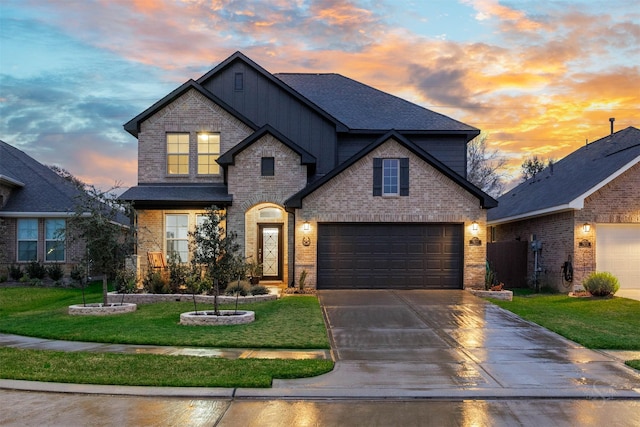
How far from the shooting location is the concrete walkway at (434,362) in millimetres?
7465

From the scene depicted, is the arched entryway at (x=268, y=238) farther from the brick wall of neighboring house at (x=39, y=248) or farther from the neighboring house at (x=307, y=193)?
the brick wall of neighboring house at (x=39, y=248)

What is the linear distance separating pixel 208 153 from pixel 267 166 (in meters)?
2.82

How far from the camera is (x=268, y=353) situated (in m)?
9.84

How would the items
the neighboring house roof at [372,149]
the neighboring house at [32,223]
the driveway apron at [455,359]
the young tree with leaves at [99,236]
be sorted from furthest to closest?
the neighboring house at [32,223] < the neighboring house roof at [372,149] < the young tree with leaves at [99,236] < the driveway apron at [455,359]

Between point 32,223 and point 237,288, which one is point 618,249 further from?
point 32,223

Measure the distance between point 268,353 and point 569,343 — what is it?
5893 millimetres

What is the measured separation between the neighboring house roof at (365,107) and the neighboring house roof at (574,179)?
13.5 feet

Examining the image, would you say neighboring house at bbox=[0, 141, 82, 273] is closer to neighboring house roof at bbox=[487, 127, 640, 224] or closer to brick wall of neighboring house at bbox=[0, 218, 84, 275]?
brick wall of neighboring house at bbox=[0, 218, 84, 275]

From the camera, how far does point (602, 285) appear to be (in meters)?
18.2

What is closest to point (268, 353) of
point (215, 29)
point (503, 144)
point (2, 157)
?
point (215, 29)

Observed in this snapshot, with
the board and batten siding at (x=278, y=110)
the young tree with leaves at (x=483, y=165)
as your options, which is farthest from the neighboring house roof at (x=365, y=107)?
the young tree with leaves at (x=483, y=165)

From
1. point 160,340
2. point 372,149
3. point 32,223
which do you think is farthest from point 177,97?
point 160,340

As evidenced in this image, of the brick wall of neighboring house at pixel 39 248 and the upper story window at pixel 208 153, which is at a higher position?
the upper story window at pixel 208 153

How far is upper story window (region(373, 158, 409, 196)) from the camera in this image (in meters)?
19.4
